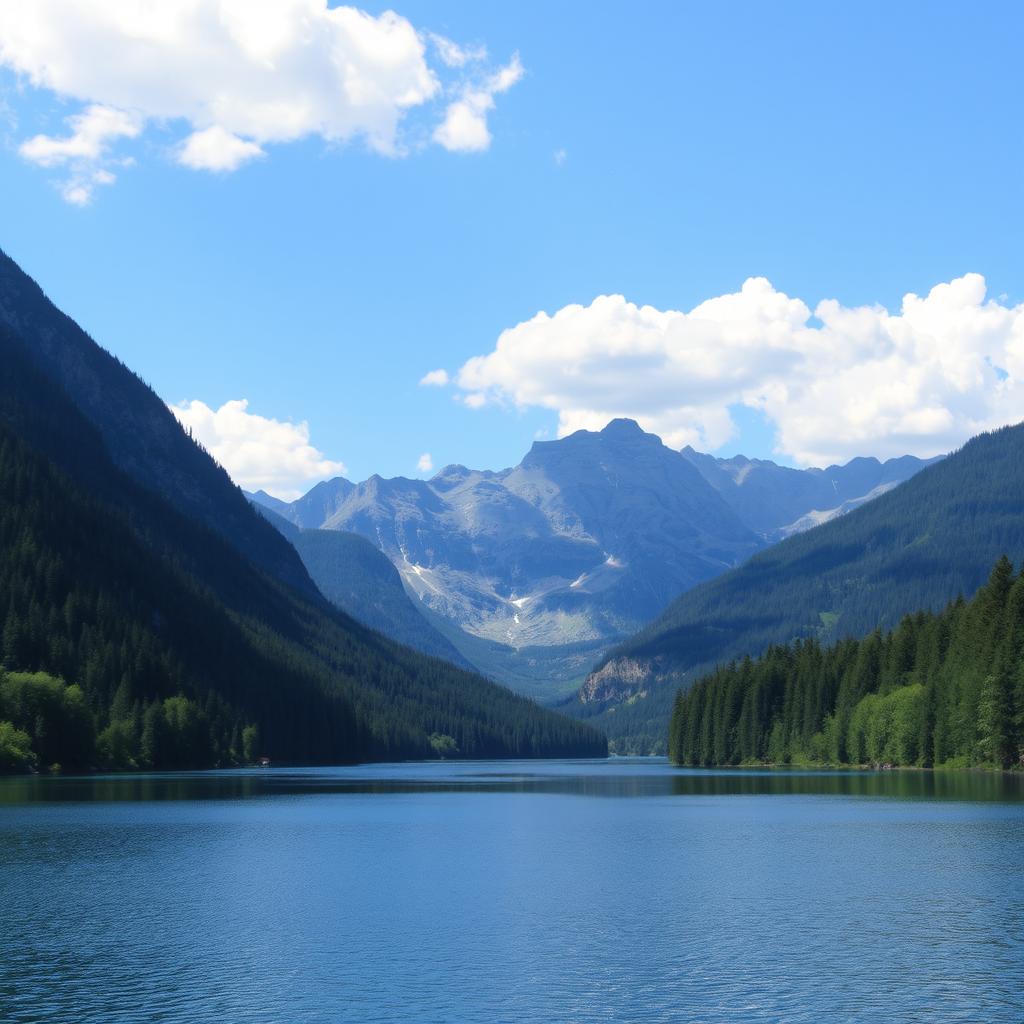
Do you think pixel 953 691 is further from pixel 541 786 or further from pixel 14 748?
pixel 14 748

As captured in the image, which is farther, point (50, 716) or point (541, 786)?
point (541, 786)

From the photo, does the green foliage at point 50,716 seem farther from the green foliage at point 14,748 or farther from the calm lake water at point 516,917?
the calm lake water at point 516,917

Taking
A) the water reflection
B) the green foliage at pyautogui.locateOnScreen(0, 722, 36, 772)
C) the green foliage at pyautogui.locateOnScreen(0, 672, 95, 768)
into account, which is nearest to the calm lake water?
the water reflection

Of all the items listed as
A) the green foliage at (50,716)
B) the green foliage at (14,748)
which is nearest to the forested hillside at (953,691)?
the green foliage at (50,716)

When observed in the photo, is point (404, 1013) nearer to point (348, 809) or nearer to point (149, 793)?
point (348, 809)

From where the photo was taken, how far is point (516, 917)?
186ft

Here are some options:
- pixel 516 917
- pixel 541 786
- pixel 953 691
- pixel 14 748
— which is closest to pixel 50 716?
pixel 14 748

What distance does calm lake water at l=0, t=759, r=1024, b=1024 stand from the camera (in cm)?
4150

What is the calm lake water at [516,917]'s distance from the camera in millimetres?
41500

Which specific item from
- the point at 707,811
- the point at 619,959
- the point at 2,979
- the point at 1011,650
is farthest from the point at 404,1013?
the point at 1011,650

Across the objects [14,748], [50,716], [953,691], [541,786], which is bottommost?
[541,786]

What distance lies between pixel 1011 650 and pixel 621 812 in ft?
167

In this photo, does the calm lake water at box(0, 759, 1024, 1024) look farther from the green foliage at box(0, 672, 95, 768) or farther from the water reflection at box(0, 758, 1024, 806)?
the green foliage at box(0, 672, 95, 768)

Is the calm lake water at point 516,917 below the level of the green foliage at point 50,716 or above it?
below
